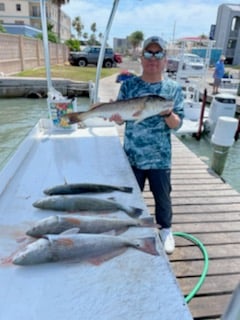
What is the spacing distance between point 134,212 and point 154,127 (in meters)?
0.67

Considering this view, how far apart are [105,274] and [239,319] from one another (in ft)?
1.80

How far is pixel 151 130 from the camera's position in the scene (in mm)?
1947

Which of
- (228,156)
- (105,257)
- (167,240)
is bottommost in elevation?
(228,156)

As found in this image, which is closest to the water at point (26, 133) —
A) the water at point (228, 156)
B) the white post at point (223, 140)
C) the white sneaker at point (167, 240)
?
the water at point (228, 156)

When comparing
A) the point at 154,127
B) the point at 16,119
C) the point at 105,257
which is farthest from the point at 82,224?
the point at 16,119

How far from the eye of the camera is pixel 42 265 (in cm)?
112

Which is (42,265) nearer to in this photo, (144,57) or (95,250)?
(95,250)

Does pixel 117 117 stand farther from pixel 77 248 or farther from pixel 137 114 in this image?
pixel 77 248

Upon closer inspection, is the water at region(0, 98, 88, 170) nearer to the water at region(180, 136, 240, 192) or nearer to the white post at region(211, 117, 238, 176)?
the white post at region(211, 117, 238, 176)

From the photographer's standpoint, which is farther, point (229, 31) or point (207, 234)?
point (229, 31)

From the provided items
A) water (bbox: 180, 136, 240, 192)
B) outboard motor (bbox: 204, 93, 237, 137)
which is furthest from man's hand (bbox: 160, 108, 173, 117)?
outboard motor (bbox: 204, 93, 237, 137)

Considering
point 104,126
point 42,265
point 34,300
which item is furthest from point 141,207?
point 104,126

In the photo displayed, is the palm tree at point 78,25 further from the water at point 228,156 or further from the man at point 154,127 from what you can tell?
the man at point 154,127

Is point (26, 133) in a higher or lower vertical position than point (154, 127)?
lower
